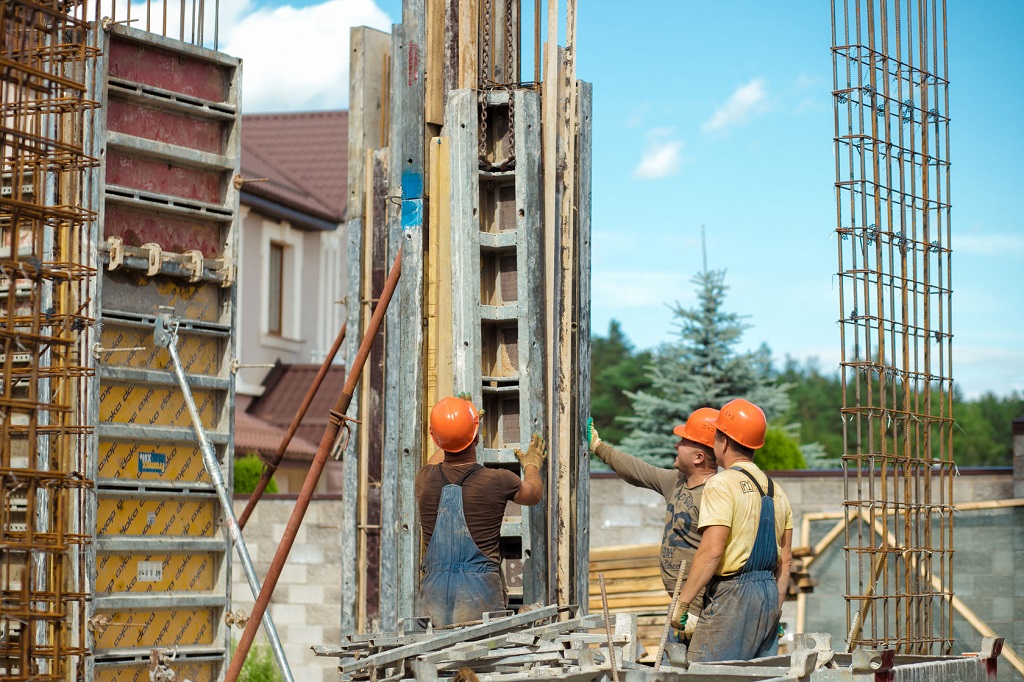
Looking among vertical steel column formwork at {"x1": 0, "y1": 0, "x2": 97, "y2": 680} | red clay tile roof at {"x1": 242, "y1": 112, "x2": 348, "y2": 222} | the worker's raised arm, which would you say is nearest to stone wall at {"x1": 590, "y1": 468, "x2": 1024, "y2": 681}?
the worker's raised arm

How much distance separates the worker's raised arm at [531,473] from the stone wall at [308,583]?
5497 mm

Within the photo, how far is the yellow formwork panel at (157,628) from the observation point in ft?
29.2

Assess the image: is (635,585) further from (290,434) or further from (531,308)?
(531,308)

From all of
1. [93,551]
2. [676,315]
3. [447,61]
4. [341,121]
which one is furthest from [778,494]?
[341,121]

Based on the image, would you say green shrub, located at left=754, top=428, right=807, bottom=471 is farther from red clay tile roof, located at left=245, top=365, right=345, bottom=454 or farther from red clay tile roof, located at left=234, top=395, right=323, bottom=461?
red clay tile roof, located at left=245, top=365, right=345, bottom=454

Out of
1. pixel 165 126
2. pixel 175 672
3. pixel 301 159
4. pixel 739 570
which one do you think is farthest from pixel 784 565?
pixel 301 159

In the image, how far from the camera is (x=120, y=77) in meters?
9.09

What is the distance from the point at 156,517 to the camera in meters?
9.28

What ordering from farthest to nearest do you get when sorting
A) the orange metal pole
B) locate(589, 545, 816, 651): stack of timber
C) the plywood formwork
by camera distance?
locate(589, 545, 816, 651): stack of timber < the orange metal pole < the plywood formwork

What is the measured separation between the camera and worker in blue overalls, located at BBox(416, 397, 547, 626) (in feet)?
22.6

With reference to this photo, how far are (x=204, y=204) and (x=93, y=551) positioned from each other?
2486mm

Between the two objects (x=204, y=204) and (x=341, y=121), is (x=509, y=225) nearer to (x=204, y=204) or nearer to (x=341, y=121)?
(x=204, y=204)

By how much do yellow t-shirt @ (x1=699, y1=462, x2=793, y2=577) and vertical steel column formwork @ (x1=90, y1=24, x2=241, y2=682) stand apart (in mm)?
4151

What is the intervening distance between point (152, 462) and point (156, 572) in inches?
28.7
